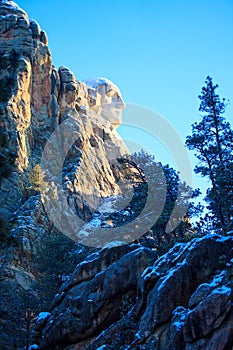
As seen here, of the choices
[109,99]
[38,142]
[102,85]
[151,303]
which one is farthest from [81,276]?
[102,85]

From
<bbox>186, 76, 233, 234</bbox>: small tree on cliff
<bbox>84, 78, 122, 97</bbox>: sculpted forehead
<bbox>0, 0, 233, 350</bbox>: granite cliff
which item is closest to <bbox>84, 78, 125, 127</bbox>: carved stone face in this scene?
<bbox>84, 78, 122, 97</bbox>: sculpted forehead

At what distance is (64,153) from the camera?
238ft

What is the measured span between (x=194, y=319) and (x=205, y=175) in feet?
50.0

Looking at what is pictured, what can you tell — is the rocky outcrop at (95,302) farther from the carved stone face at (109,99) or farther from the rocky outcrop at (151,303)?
the carved stone face at (109,99)

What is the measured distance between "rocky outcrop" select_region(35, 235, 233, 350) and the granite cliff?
0.04 meters

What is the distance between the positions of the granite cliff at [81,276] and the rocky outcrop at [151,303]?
0.04 m

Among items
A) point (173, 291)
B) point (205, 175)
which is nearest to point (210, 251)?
point (173, 291)

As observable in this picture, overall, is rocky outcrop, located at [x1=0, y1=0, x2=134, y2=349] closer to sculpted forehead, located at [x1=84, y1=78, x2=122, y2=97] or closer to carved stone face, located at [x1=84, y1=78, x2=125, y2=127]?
carved stone face, located at [x1=84, y1=78, x2=125, y2=127]

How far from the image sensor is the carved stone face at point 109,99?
112312 mm

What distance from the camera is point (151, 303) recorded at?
60.6 ft

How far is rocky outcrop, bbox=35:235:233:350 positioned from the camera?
602 inches

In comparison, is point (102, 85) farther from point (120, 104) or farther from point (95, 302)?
point (95, 302)

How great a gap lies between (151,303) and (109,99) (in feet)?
332

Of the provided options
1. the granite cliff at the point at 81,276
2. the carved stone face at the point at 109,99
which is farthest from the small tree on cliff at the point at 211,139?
the carved stone face at the point at 109,99
